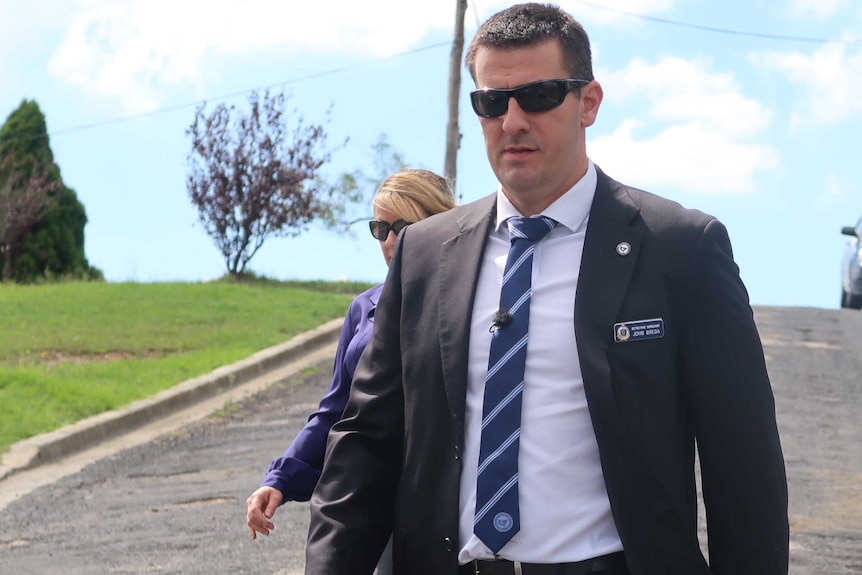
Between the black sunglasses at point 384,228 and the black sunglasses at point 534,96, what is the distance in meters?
1.19

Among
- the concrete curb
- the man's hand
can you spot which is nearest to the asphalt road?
the concrete curb

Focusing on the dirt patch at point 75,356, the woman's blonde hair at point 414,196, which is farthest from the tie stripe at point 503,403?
the dirt patch at point 75,356

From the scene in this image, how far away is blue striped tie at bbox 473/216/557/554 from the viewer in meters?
2.74

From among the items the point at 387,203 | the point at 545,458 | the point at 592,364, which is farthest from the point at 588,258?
the point at 387,203

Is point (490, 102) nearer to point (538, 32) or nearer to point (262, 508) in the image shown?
point (538, 32)

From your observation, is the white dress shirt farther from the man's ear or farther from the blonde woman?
the blonde woman

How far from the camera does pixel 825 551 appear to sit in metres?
A: 7.14

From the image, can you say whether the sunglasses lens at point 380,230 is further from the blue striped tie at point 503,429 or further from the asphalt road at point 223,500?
the asphalt road at point 223,500

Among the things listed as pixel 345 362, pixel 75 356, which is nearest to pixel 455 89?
pixel 75 356

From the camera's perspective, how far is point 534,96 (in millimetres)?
2941

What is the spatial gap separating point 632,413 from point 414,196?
64.6 inches

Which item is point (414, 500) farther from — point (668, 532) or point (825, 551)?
point (825, 551)

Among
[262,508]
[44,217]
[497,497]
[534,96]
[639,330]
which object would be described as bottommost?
[262,508]

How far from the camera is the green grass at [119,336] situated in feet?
40.1
